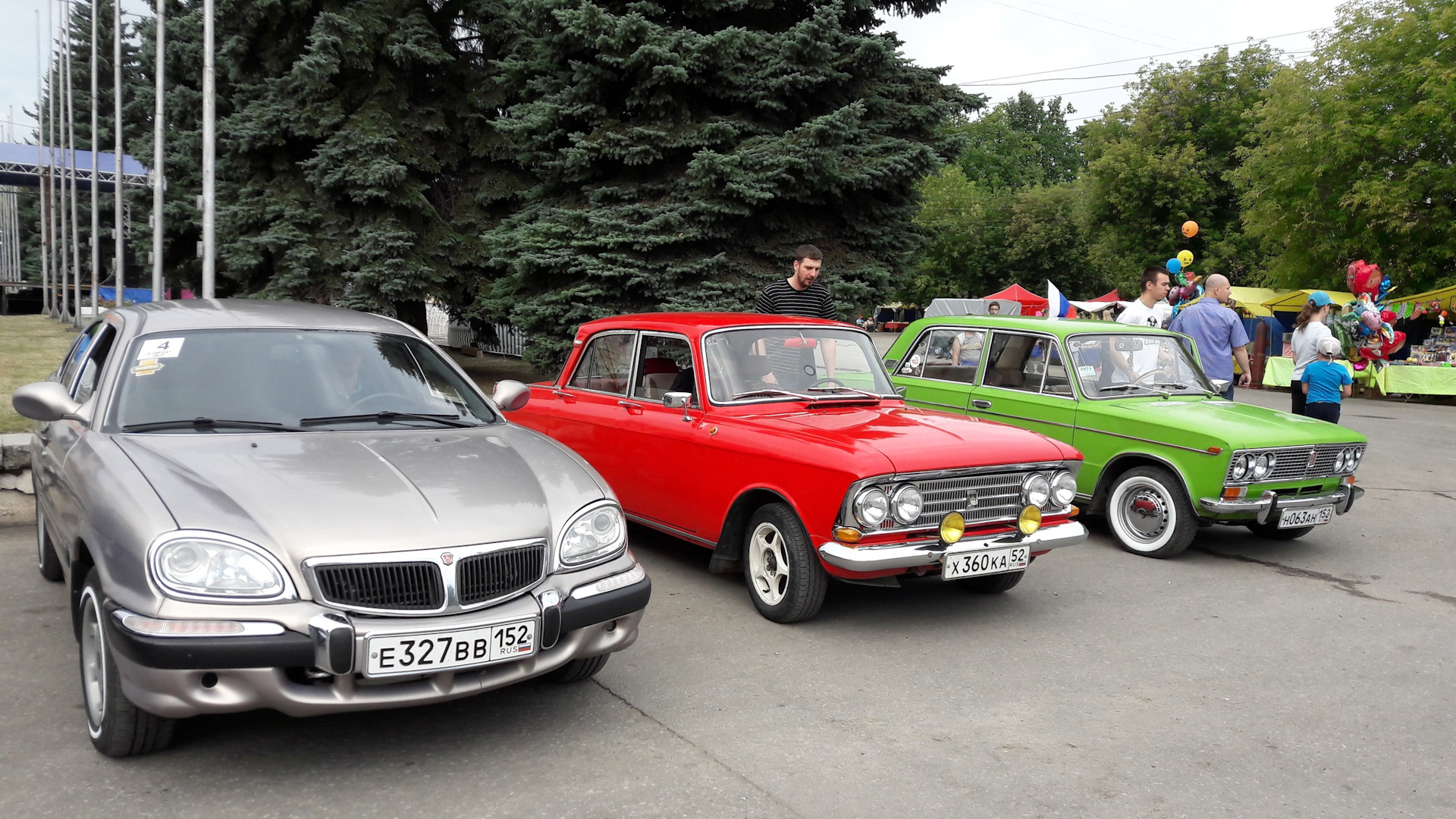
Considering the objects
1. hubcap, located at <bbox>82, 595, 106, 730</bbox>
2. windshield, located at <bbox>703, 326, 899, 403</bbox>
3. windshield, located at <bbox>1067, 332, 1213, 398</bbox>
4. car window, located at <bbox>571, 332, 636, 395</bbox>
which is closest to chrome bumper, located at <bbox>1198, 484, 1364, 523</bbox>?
windshield, located at <bbox>1067, 332, 1213, 398</bbox>

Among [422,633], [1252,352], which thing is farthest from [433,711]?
[1252,352]

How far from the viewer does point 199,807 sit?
3178 millimetres

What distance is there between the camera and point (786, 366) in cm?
614

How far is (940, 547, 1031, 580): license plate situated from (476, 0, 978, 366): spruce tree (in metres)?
8.09

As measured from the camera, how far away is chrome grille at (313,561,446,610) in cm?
325

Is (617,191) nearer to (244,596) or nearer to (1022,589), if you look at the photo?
(1022,589)

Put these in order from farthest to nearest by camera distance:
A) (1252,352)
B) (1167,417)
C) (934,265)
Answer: (934,265) < (1252,352) < (1167,417)

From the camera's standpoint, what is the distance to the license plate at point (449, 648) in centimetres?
321

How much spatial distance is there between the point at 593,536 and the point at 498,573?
450 mm

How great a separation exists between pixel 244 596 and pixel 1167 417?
6006mm

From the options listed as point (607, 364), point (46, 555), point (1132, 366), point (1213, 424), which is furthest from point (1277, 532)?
point (46, 555)

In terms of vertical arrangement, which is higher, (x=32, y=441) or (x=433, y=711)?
(x=32, y=441)

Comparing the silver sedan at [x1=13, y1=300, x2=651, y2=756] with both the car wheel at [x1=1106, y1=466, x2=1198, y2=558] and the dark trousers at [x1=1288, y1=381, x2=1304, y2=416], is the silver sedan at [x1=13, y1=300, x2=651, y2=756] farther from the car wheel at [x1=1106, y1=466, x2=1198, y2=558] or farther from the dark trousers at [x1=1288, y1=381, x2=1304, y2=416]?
the dark trousers at [x1=1288, y1=381, x2=1304, y2=416]

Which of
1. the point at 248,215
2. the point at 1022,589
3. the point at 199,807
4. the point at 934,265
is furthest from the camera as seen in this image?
the point at 934,265
